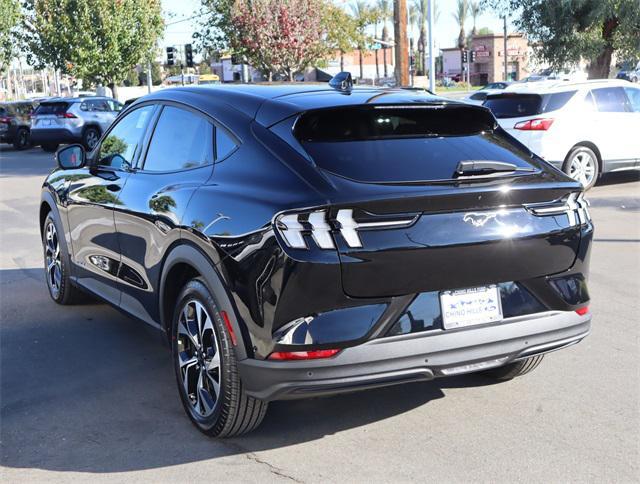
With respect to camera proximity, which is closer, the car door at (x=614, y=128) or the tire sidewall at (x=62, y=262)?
the tire sidewall at (x=62, y=262)

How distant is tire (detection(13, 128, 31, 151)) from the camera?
30.7 m

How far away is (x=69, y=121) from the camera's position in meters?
27.7

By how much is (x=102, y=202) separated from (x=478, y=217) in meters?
2.84

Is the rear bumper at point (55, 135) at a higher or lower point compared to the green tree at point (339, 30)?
lower

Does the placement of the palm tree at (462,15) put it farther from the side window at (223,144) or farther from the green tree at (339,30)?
the side window at (223,144)

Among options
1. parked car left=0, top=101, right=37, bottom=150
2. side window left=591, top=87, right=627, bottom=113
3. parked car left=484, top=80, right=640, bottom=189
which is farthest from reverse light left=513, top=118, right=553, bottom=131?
parked car left=0, top=101, right=37, bottom=150

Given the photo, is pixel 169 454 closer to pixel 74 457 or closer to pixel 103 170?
pixel 74 457

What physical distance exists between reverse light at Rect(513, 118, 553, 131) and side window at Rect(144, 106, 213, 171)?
8594 mm

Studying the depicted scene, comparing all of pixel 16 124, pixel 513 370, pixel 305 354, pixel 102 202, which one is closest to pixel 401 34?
pixel 16 124

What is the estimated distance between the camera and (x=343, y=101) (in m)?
4.29

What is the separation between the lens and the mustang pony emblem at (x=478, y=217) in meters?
3.87

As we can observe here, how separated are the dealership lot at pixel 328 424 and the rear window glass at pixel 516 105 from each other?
711cm

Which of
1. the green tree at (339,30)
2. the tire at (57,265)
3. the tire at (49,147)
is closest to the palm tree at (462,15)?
the green tree at (339,30)

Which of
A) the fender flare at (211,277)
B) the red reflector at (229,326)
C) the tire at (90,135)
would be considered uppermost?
the tire at (90,135)
